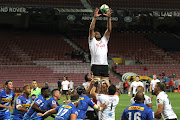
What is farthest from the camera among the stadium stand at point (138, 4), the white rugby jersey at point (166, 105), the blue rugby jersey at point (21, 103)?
the stadium stand at point (138, 4)

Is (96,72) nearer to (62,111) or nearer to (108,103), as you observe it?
(108,103)

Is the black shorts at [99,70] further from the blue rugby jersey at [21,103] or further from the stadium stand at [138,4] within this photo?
the stadium stand at [138,4]

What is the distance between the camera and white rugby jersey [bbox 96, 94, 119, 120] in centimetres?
855

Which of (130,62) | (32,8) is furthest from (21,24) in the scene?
(130,62)

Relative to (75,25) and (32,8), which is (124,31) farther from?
(32,8)

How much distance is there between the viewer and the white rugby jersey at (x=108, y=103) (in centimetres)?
855

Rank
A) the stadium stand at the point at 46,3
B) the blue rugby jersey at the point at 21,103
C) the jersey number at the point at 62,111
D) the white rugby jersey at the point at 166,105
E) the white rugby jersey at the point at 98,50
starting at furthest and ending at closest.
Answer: the stadium stand at the point at 46,3
the blue rugby jersey at the point at 21,103
the white rugby jersey at the point at 98,50
the white rugby jersey at the point at 166,105
the jersey number at the point at 62,111

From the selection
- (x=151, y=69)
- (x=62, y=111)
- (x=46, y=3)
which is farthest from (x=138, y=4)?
(x=62, y=111)

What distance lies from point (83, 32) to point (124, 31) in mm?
6195

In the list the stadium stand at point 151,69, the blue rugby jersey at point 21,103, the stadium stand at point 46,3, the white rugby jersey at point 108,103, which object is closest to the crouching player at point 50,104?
the blue rugby jersey at point 21,103

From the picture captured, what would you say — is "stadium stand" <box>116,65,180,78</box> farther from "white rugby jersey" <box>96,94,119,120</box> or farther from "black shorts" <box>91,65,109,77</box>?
"white rugby jersey" <box>96,94,119,120</box>

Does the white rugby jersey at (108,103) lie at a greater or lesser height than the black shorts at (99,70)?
lesser

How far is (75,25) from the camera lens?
1919 inches

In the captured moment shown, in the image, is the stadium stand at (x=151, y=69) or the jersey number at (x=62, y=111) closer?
the jersey number at (x=62, y=111)
